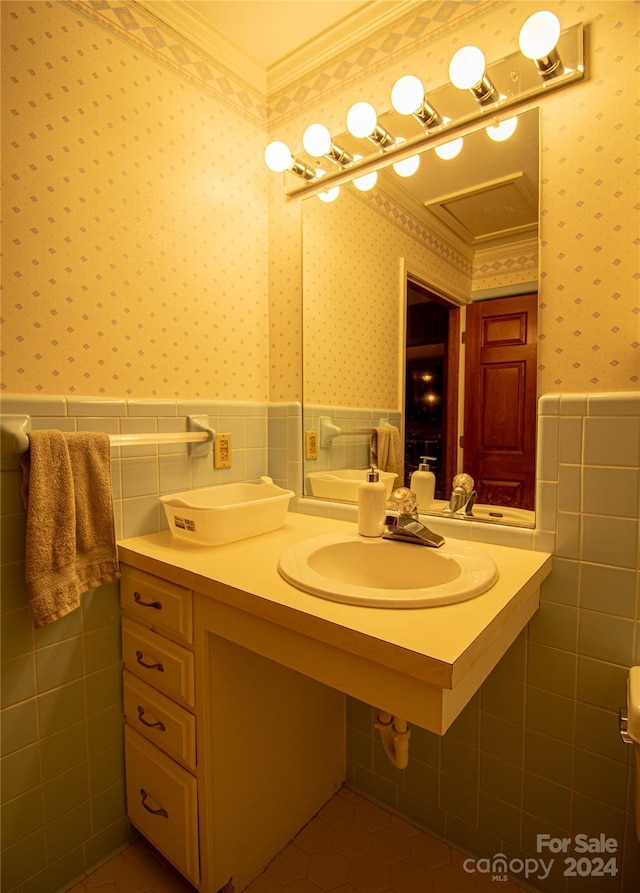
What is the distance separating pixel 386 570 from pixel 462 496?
292 mm

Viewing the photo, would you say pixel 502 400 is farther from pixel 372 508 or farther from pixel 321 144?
pixel 321 144

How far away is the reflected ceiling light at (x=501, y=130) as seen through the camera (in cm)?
108

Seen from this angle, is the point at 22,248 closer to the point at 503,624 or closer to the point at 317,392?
the point at 317,392

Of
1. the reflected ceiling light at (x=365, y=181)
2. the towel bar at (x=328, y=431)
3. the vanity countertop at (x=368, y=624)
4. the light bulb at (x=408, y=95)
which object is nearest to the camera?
the vanity countertop at (x=368, y=624)

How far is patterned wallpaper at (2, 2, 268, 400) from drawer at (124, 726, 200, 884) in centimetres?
93

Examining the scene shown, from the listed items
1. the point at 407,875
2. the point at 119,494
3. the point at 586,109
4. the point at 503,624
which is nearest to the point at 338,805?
the point at 407,875

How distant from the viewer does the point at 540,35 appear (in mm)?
948

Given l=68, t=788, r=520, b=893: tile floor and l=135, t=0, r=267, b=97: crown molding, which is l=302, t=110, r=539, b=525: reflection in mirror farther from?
l=68, t=788, r=520, b=893: tile floor

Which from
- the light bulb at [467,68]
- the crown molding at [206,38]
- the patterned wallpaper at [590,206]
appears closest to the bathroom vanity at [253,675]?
the patterned wallpaper at [590,206]

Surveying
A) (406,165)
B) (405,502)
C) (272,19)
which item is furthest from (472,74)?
(405,502)

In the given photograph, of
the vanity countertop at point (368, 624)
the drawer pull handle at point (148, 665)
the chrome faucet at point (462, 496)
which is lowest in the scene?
the drawer pull handle at point (148, 665)

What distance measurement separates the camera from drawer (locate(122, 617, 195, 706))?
39.0 inches

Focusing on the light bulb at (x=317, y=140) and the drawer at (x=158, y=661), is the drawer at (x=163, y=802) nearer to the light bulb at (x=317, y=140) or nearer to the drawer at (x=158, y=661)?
the drawer at (x=158, y=661)

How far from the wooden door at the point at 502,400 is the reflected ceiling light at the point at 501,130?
0.41 metres
